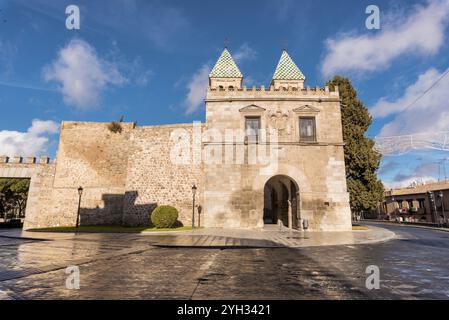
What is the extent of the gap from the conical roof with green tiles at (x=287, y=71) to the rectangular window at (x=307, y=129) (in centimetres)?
1098

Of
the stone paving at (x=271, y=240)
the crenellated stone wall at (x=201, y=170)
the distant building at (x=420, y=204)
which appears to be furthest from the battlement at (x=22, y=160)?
the distant building at (x=420, y=204)

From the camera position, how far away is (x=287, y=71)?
30.0 m

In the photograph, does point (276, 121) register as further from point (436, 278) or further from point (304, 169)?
point (436, 278)

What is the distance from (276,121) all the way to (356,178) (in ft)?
28.8

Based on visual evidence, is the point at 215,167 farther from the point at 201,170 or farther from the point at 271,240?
the point at 271,240

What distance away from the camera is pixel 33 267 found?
20.3 feet

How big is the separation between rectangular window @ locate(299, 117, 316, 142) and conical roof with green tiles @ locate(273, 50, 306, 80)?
432 inches

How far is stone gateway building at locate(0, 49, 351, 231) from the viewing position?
62.6 ft

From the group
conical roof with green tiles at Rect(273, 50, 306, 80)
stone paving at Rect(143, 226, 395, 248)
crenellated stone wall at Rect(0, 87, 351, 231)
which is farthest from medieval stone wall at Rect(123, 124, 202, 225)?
conical roof with green tiles at Rect(273, 50, 306, 80)

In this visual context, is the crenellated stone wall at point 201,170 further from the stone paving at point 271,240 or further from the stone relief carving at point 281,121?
the stone paving at point 271,240

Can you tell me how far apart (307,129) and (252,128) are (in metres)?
4.38

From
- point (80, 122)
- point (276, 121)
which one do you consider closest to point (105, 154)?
point (80, 122)
